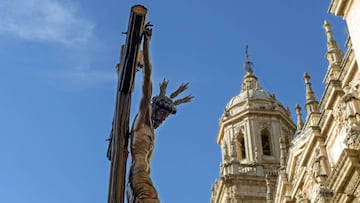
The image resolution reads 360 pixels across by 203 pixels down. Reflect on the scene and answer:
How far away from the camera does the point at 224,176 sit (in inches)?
1147

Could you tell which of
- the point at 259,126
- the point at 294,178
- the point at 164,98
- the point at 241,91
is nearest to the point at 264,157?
the point at 259,126

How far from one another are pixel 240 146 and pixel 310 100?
35.9 ft

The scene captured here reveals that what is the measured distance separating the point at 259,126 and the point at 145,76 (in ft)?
94.3

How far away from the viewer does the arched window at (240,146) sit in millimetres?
31737

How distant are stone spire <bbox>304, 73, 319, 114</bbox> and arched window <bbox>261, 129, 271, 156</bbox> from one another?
31.0 ft

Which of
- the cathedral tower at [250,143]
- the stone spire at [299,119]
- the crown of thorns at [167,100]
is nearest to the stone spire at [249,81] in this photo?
the cathedral tower at [250,143]

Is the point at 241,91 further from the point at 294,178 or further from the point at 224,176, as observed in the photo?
the point at 294,178

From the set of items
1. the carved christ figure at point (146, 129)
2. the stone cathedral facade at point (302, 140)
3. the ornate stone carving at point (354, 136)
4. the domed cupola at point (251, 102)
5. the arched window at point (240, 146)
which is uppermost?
the domed cupola at point (251, 102)

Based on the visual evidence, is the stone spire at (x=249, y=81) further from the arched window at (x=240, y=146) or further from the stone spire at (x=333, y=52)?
the stone spire at (x=333, y=52)

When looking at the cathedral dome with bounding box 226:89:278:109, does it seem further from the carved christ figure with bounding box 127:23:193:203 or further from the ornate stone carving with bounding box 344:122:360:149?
the carved christ figure with bounding box 127:23:193:203

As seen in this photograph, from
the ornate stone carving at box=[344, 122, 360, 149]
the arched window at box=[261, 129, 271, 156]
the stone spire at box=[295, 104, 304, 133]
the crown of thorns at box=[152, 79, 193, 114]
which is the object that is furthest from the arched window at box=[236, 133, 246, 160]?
the crown of thorns at box=[152, 79, 193, 114]

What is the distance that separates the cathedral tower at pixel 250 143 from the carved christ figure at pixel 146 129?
942 inches

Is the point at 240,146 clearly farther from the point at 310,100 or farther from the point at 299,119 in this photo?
the point at 310,100

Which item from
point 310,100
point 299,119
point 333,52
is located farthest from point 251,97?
point 333,52
